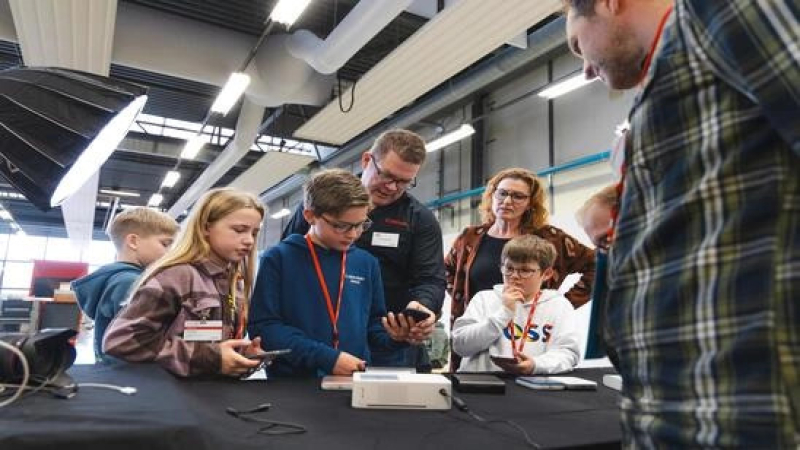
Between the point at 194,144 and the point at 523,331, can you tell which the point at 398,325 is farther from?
the point at 194,144

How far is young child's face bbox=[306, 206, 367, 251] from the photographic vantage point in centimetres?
145

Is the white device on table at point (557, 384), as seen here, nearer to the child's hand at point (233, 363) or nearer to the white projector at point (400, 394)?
the white projector at point (400, 394)

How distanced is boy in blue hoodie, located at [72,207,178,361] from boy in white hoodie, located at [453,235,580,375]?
1156 mm

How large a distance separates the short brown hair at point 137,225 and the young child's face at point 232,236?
89 centimetres

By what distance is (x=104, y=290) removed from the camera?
1815 mm

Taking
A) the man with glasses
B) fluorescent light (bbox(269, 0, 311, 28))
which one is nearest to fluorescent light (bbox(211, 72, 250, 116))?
fluorescent light (bbox(269, 0, 311, 28))

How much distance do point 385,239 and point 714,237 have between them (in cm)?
137

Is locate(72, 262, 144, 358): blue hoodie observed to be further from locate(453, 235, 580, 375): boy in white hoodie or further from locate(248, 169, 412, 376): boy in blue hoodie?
locate(453, 235, 580, 375): boy in white hoodie

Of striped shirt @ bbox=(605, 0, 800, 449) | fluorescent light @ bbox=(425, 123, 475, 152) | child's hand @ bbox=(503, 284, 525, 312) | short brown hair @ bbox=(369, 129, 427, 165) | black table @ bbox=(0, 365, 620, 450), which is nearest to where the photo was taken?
striped shirt @ bbox=(605, 0, 800, 449)

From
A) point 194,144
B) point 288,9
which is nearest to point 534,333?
point 288,9

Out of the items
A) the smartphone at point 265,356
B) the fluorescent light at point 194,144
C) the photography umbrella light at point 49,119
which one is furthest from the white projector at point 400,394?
the fluorescent light at point 194,144

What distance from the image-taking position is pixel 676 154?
53cm

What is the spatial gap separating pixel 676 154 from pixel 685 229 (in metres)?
0.08

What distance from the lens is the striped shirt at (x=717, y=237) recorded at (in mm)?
445
